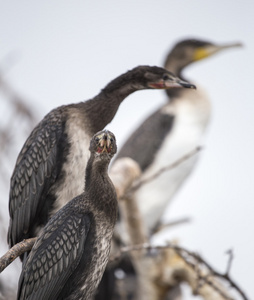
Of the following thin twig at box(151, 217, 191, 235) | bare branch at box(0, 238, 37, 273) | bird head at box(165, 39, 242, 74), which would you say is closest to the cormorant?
thin twig at box(151, 217, 191, 235)

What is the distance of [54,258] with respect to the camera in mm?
3141

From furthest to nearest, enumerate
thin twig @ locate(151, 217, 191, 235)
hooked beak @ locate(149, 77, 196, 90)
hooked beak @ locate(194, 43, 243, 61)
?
1. hooked beak @ locate(194, 43, 243, 61)
2. thin twig @ locate(151, 217, 191, 235)
3. hooked beak @ locate(149, 77, 196, 90)

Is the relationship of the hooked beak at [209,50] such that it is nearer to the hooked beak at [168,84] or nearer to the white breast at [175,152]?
the white breast at [175,152]

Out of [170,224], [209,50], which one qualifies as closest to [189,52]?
[209,50]

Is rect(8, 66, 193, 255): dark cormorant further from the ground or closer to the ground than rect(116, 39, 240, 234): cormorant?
further from the ground

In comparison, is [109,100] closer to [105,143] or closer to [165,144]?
[105,143]

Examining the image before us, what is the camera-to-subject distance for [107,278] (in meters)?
6.49

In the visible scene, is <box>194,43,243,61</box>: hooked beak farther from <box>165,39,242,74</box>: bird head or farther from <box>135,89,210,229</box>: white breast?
<box>135,89,210,229</box>: white breast

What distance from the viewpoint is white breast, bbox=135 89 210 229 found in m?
8.06

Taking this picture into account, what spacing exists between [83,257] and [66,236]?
12 cm

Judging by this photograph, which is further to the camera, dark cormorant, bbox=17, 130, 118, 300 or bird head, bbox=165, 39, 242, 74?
bird head, bbox=165, 39, 242, 74

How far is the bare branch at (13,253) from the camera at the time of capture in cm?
287

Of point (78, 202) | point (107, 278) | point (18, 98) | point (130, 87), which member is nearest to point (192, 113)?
point (107, 278)

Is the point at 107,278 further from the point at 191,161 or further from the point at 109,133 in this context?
the point at 109,133
